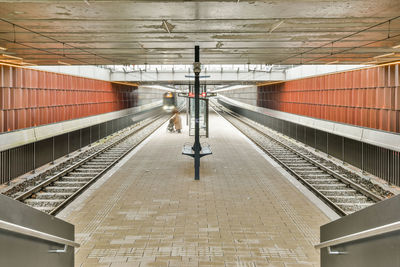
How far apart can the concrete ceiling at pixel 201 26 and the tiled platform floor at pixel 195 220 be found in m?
4.75

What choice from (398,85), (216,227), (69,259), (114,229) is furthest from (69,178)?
(398,85)

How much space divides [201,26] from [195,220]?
18.9 feet

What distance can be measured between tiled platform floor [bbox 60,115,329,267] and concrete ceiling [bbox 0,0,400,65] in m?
4.75

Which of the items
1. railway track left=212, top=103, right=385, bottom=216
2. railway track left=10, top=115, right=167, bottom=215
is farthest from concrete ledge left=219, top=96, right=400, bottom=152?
railway track left=10, top=115, right=167, bottom=215

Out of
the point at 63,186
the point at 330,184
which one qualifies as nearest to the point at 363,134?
the point at 330,184

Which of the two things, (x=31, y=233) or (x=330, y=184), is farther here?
(x=330, y=184)

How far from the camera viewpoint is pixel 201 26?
11477 millimetres

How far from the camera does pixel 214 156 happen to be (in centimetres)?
1819

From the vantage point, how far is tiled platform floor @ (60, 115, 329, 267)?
674 cm

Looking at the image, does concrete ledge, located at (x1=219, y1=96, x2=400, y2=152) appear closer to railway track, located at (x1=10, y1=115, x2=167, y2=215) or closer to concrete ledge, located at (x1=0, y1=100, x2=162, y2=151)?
railway track, located at (x1=10, y1=115, x2=167, y2=215)

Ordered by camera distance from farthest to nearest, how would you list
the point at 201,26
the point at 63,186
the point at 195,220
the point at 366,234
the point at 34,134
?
1. the point at 34,134
2. the point at 63,186
3. the point at 201,26
4. the point at 195,220
5. the point at 366,234

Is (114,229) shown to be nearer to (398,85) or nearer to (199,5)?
(199,5)

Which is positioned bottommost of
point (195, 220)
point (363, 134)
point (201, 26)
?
point (195, 220)

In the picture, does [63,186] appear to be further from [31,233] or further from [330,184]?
[31,233]
